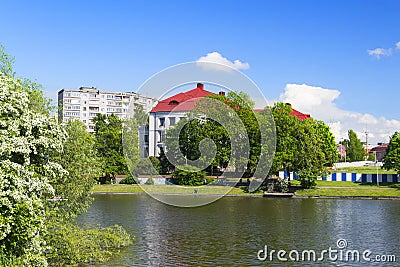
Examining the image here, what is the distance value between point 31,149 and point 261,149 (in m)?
62.9

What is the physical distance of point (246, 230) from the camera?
42906 millimetres

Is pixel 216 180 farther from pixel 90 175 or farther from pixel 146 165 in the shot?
pixel 90 175

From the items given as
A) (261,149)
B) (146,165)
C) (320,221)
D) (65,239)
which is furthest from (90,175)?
(146,165)

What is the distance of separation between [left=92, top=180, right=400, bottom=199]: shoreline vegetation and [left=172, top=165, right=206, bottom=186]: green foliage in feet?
7.14

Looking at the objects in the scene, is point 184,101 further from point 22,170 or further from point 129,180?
point 22,170

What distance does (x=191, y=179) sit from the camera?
86.4 meters

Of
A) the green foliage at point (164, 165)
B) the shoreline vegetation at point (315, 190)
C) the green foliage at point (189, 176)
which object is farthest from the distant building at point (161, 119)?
the shoreline vegetation at point (315, 190)

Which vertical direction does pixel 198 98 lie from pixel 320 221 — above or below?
above

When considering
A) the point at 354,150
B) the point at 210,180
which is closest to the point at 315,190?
the point at 210,180

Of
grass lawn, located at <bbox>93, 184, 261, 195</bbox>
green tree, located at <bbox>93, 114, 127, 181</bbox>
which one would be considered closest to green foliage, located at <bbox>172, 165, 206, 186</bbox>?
grass lawn, located at <bbox>93, 184, 261, 195</bbox>

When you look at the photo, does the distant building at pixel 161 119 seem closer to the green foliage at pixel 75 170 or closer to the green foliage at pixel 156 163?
the green foliage at pixel 156 163

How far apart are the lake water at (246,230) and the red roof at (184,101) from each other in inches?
1271

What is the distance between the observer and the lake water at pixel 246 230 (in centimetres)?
3153

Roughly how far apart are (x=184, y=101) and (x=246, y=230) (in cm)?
6350
